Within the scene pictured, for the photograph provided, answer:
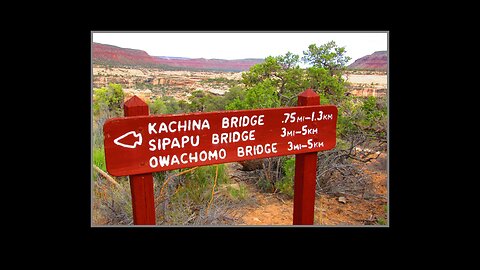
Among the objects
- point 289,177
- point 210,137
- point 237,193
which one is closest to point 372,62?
point 289,177

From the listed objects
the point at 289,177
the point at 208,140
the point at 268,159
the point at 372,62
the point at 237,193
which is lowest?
the point at 237,193

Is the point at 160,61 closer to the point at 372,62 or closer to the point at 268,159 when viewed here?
the point at 268,159

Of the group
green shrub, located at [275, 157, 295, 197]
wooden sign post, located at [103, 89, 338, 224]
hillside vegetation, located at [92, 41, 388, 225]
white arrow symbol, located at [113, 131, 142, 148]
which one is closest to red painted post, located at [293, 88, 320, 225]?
wooden sign post, located at [103, 89, 338, 224]

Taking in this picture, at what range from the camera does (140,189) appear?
2023 millimetres

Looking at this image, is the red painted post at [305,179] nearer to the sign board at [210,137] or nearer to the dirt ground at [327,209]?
the sign board at [210,137]

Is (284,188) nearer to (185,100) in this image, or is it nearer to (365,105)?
(365,105)

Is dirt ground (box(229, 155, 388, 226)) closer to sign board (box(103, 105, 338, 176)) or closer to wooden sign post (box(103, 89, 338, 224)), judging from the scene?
wooden sign post (box(103, 89, 338, 224))

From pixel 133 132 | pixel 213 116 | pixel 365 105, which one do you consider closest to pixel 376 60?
pixel 365 105

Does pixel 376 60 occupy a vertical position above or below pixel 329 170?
above

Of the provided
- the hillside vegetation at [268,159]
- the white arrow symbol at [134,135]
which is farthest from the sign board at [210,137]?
the hillside vegetation at [268,159]

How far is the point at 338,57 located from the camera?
17.8ft

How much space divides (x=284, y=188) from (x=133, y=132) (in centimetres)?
286

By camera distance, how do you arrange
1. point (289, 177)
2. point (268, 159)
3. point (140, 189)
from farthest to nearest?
point (268, 159) < point (289, 177) < point (140, 189)

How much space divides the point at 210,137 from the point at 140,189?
18.6 inches
